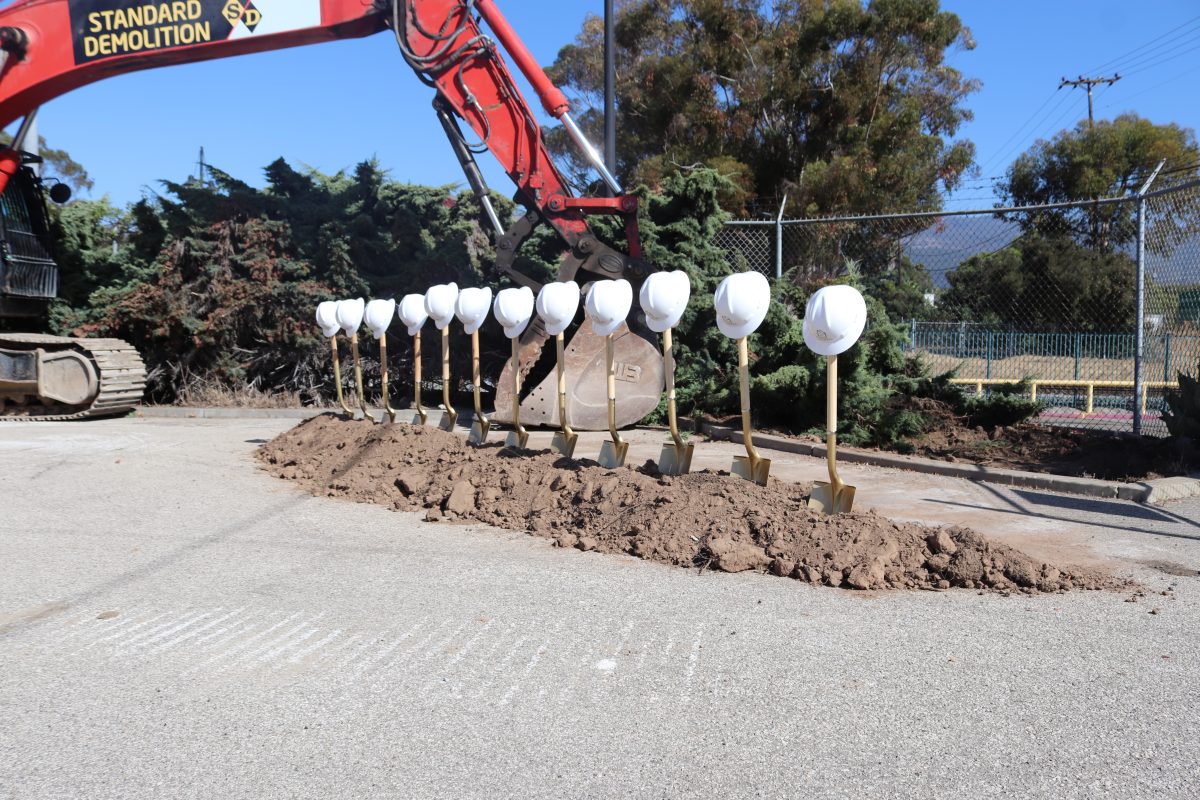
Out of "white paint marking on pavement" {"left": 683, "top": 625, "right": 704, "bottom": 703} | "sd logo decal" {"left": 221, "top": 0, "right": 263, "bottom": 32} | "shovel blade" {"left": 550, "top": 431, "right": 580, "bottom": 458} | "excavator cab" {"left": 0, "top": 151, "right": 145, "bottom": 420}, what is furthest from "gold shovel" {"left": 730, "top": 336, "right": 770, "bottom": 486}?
"excavator cab" {"left": 0, "top": 151, "right": 145, "bottom": 420}

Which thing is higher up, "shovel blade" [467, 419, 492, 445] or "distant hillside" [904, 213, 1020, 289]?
"distant hillside" [904, 213, 1020, 289]

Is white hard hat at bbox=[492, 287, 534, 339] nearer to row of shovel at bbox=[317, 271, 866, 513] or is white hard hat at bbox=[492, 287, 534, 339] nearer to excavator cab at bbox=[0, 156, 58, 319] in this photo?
row of shovel at bbox=[317, 271, 866, 513]

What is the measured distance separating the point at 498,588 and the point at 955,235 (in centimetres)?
912

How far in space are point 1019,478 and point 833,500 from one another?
9.50 ft

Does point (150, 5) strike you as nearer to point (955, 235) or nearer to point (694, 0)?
point (955, 235)

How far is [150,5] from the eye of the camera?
1254cm

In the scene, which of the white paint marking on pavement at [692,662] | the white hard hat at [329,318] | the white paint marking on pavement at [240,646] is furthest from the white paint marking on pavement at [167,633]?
the white hard hat at [329,318]

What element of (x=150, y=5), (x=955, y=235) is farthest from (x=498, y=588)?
(x=150, y=5)

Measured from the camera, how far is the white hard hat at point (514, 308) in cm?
924

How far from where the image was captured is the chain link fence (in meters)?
10.4

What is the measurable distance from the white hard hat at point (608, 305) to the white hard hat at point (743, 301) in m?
1.26

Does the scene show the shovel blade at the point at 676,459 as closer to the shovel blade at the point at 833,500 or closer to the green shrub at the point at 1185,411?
the shovel blade at the point at 833,500

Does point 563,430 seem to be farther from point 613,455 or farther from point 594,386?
point 594,386

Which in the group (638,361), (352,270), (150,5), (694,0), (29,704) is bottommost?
(29,704)
